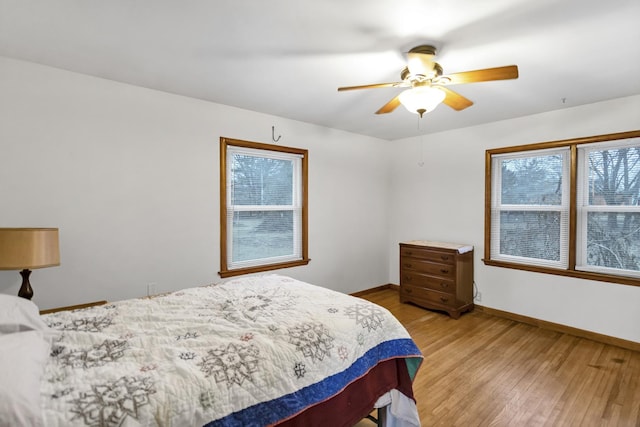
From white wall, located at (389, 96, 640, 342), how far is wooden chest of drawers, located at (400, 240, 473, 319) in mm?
260

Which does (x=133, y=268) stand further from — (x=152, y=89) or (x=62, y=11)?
(x=62, y=11)

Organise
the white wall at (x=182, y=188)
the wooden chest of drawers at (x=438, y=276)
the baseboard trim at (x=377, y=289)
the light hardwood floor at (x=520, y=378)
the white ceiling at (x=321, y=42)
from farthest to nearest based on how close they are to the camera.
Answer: the baseboard trim at (x=377, y=289) < the wooden chest of drawers at (x=438, y=276) < the white wall at (x=182, y=188) < the light hardwood floor at (x=520, y=378) < the white ceiling at (x=321, y=42)

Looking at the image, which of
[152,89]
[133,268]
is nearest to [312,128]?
[152,89]

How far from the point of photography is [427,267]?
12.8ft

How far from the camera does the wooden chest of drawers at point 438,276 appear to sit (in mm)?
3664

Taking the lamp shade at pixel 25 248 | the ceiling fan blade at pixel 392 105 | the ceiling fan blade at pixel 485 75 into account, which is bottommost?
the lamp shade at pixel 25 248

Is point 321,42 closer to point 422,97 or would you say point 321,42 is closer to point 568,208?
point 422,97

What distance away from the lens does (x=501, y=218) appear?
12.5ft

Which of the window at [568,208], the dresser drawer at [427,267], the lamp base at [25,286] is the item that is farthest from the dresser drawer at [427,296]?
the lamp base at [25,286]

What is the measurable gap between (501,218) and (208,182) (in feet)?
11.2

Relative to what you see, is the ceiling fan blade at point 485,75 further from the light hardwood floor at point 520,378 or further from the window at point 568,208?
the light hardwood floor at point 520,378

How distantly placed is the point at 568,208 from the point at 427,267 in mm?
1591

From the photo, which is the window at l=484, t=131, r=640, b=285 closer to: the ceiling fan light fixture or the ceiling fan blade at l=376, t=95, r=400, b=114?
the ceiling fan blade at l=376, t=95, r=400, b=114

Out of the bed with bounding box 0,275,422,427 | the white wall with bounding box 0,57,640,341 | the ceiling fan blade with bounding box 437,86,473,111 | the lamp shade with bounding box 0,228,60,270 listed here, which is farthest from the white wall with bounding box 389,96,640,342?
the lamp shade with bounding box 0,228,60,270
